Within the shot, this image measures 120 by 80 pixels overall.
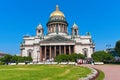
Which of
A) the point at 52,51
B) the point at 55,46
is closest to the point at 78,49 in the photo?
the point at 55,46

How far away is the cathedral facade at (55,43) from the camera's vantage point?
406ft

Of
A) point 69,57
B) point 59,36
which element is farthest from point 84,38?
point 69,57

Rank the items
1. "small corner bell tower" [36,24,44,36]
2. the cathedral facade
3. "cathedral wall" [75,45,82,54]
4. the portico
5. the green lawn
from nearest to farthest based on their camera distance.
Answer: the green lawn < the portico < the cathedral facade < "cathedral wall" [75,45,82,54] < "small corner bell tower" [36,24,44,36]

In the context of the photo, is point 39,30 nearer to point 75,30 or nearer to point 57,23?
point 57,23

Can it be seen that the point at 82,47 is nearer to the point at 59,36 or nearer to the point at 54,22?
the point at 59,36

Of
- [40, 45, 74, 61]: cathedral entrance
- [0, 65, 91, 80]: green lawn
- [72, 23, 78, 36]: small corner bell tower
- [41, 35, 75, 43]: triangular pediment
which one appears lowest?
[0, 65, 91, 80]: green lawn

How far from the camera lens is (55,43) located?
12369cm

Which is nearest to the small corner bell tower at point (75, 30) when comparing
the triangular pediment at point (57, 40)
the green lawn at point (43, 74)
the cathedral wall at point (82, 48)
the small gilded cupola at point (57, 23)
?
the small gilded cupola at point (57, 23)

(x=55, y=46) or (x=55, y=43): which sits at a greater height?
(x=55, y=43)

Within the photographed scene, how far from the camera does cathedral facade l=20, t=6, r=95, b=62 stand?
4872 inches

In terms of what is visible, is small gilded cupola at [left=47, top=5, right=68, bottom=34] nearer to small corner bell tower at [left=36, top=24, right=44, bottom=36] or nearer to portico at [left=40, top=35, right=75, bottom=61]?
small corner bell tower at [left=36, top=24, right=44, bottom=36]

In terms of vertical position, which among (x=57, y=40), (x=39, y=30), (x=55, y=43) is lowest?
(x=55, y=43)

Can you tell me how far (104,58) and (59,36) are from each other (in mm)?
32862

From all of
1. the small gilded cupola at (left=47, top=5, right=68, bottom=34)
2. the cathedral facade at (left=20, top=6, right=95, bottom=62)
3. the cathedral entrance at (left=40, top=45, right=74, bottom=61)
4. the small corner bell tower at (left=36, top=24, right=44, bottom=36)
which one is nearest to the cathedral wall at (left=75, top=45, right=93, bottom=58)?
the cathedral facade at (left=20, top=6, right=95, bottom=62)
